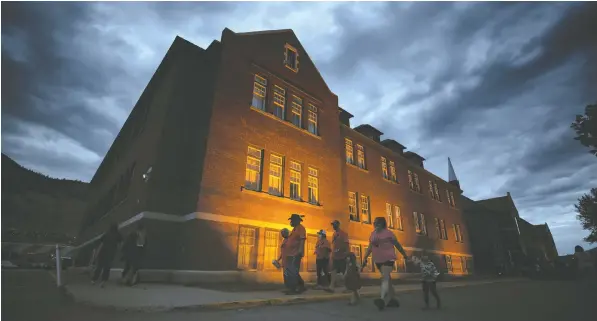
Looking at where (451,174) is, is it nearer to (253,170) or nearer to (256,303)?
(253,170)

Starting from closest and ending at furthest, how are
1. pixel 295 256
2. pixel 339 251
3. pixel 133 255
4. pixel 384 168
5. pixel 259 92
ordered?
pixel 295 256 < pixel 339 251 < pixel 133 255 < pixel 259 92 < pixel 384 168

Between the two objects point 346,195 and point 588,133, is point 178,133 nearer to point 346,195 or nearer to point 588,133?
point 346,195

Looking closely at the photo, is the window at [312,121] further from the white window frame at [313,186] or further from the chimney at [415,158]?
the chimney at [415,158]

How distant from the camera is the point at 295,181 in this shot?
14.9 m

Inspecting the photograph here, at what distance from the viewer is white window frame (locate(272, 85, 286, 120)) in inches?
610

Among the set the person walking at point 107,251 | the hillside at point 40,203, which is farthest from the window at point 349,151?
the hillside at point 40,203

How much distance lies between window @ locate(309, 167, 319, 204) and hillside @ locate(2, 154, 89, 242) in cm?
6870

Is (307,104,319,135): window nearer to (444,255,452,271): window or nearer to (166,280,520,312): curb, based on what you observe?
(166,280,520,312): curb

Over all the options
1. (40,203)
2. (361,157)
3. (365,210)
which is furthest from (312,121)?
(40,203)

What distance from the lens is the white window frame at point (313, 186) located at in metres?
15.4

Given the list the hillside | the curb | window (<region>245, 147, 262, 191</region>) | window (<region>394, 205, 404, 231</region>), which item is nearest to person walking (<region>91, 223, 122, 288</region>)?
window (<region>245, 147, 262, 191</region>)

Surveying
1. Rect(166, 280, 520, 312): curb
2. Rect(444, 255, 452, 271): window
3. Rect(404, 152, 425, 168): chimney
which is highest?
Rect(404, 152, 425, 168): chimney

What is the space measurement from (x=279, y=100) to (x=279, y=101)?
61 mm

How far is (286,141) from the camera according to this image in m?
14.9
